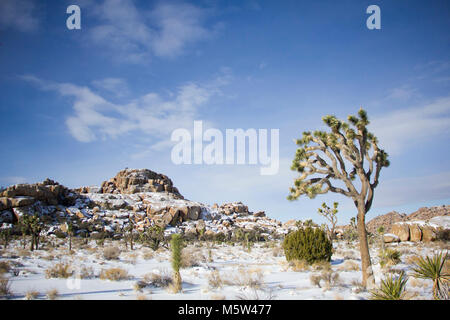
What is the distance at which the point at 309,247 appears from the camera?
1482 centimetres

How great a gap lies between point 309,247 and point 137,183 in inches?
2972

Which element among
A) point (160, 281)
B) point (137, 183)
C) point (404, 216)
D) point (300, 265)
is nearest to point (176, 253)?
point (160, 281)

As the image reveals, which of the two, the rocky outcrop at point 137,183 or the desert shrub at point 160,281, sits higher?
the rocky outcrop at point 137,183

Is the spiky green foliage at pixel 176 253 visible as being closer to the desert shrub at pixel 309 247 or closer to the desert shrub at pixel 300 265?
the desert shrub at pixel 300 265

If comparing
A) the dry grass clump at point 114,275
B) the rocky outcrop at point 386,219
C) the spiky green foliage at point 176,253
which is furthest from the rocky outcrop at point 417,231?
the rocky outcrop at point 386,219

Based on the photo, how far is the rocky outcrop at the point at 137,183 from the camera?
80819 mm

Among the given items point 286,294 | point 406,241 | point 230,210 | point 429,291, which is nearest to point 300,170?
point 286,294

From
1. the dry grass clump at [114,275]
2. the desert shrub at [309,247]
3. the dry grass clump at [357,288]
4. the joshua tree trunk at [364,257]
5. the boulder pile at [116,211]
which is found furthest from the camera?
the boulder pile at [116,211]

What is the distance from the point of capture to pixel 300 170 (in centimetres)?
1202

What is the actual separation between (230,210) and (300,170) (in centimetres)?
7108

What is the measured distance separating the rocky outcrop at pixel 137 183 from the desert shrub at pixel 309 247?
68347 mm

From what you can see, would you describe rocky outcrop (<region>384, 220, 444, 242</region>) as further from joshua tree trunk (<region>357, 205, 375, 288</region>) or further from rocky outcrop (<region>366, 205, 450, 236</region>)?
joshua tree trunk (<region>357, 205, 375, 288</region>)

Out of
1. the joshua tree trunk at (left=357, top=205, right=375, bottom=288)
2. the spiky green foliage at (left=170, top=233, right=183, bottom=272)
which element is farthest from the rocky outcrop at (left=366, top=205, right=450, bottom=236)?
the spiky green foliage at (left=170, top=233, right=183, bottom=272)

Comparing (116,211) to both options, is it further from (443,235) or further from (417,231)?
(443,235)
